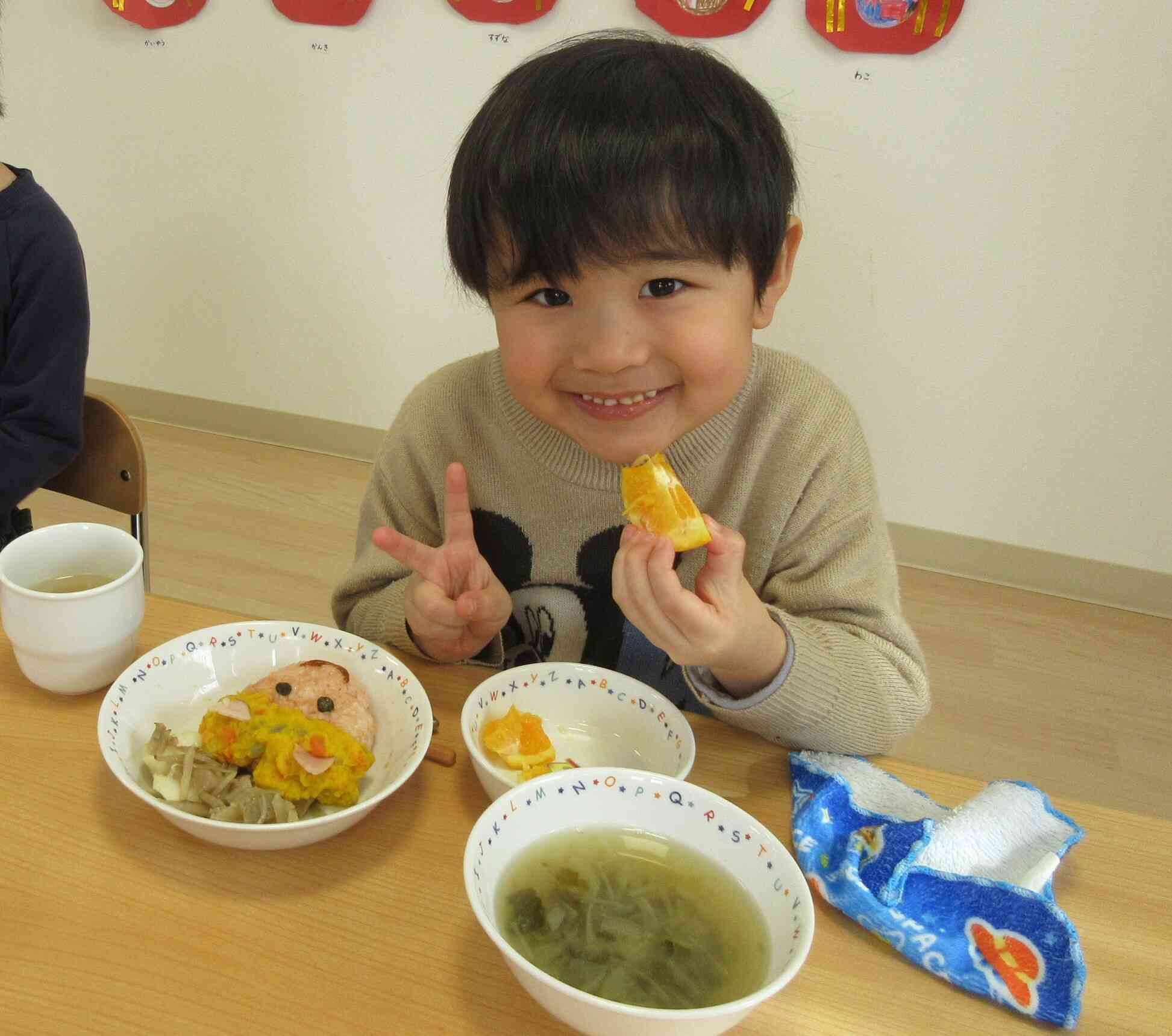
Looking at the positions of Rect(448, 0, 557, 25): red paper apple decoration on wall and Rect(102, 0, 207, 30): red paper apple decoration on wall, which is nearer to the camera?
Rect(448, 0, 557, 25): red paper apple decoration on wall

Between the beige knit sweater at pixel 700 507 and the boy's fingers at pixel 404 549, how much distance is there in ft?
0.31

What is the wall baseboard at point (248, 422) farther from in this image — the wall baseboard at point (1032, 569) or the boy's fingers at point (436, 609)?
the boy's fingers at point (436, 609)

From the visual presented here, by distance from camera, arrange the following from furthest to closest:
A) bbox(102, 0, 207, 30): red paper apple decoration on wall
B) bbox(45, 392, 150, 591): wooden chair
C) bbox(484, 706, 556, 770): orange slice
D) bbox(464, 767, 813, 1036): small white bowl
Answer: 1. bbox(102, 0, 207, 30): red paper apple decoration on wall
2. bbox(45, 392, 150, 591): wooden chair
3. bbox(484, 706, 556, 770): orange slice
4. bbox(464, 767, 813, 1036): small white bowl

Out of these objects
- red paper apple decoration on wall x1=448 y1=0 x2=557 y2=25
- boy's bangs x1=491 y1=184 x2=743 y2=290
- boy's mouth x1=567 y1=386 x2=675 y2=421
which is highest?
red paper apple decoration on wall x1=448 y1=0 x2=557 y2=25

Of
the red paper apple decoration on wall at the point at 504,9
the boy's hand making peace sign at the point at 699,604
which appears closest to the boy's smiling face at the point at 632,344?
the boy's hand making peace sign at the point at 699,604

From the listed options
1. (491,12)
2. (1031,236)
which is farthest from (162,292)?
(1031,236)

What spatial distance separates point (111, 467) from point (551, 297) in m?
0.80

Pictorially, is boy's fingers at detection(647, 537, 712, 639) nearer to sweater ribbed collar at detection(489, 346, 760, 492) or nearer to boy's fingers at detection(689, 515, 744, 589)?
boy's fingers at detection(689, 515, 744, 589)

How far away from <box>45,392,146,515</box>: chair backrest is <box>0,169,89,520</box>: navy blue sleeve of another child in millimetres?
34

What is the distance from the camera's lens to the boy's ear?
0.93 m

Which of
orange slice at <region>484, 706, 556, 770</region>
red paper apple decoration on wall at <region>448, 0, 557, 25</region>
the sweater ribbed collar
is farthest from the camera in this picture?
red paper apple decoration on wall at <region>448, 0, 557, 25</region>

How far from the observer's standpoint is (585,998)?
0.52 metres

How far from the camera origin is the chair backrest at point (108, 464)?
4.16 ft

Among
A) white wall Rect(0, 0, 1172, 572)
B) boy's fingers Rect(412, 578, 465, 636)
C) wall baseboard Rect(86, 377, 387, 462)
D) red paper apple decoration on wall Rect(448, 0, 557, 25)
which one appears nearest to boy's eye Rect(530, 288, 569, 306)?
boy's fingers Rect(412, 578, 465, 636)
